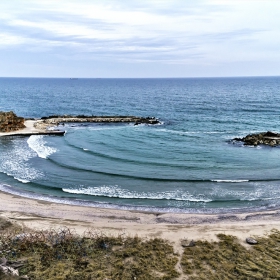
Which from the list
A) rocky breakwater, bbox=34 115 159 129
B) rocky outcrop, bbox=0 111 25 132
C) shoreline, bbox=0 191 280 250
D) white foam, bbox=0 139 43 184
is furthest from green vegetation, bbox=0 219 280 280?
rocky breakwater, bbox=34 115 159 129

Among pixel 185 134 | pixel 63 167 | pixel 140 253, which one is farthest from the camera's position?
pixel 185 134

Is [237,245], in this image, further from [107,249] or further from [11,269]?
[11,269]

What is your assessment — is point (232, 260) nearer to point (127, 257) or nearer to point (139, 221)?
point (127, 257)

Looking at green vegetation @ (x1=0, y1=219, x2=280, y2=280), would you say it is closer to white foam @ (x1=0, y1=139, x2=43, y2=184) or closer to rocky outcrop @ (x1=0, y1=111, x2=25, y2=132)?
white foam @ (x1=0, y1=139, x2=43, y2=184)

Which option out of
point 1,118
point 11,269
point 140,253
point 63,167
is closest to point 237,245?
point 140,253

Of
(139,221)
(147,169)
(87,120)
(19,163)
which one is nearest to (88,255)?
(139,221)

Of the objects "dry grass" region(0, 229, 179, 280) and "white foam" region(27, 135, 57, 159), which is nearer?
"dry grass" region(0, 229, 179, 280)
